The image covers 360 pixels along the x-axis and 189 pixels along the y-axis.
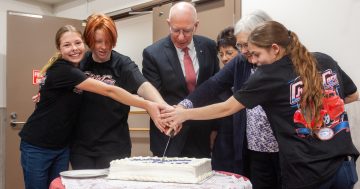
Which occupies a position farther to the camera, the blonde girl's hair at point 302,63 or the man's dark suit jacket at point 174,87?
the man's dark suit jacket at point 174,87

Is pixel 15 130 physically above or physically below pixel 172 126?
below

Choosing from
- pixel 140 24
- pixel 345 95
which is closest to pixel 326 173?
pixel 345 95

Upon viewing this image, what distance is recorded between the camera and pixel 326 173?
1.45 m

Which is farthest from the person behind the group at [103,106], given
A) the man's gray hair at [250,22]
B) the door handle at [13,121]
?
the door handle at [13,121]

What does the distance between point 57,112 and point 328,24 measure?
1638 mm

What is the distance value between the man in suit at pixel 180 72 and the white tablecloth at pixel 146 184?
0.60 meters

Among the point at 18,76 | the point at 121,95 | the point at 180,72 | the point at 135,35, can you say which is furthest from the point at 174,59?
the point at 18,76

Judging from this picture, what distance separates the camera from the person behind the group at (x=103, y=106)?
2022 millimetres

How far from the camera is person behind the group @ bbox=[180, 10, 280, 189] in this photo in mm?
1886

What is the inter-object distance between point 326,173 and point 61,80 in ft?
4.19

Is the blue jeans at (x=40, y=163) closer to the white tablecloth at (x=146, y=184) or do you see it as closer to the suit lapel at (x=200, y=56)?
the white tablecloth at (x=146, y=184)

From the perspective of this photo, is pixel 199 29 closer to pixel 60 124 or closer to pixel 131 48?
pixel 131 48

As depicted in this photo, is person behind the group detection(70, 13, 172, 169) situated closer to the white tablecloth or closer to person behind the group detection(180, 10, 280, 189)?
person behind the group detection(180, 10, 280, 189)

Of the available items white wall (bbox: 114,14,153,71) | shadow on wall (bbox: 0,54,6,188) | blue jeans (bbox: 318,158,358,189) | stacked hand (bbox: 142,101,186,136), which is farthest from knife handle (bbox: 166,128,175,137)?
shadow on wall (bbox: 0,54,6,188)
